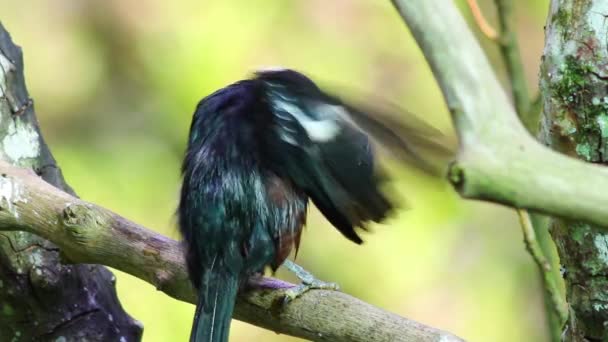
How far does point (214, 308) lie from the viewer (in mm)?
1875

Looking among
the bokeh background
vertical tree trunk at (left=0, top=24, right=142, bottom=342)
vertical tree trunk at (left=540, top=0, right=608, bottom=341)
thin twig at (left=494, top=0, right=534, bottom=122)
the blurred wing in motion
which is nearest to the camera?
vertical tree trunk at (left=540, top=0, right=608, bottom=341)

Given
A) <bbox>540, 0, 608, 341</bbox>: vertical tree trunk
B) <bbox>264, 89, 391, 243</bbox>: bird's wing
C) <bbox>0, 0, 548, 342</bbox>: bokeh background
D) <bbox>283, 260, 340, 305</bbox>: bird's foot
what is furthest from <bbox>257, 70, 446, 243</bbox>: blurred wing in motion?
<bbox>0, 0, 548, 342</bbox>: bokeh background

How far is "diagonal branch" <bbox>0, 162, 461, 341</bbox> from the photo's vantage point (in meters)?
1.78

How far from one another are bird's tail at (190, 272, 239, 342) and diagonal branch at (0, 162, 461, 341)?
0.06 metres

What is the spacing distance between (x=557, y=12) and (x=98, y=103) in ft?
9.24

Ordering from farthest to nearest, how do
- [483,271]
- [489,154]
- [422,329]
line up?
[483,271] → [422,329] → [489,154]

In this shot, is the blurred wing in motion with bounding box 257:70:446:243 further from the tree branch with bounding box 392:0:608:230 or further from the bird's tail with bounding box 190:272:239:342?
the tree branch with bounding box 392:0:608:230

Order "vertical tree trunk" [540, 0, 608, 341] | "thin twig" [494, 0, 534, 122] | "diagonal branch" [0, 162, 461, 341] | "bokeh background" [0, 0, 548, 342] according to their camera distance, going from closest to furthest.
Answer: "vertical tree trunk" [540, 0, 608, 341]
"diagonal branch" [0, 162, 461, 341]
"thin twig" [494, 0, 534, 122]
"bokeh background" [0, 0, 548, 342]

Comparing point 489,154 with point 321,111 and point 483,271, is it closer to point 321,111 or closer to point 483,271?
point 321,111

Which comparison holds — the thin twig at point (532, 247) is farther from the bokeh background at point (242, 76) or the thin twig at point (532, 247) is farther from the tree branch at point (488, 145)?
the bokeh background at point (242, 76)

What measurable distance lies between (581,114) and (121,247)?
952mm

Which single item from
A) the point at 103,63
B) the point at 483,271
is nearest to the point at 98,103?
the point at 103,63

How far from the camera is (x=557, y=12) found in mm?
1718

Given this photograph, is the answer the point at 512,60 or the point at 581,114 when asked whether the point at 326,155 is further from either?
the point at 512,60
